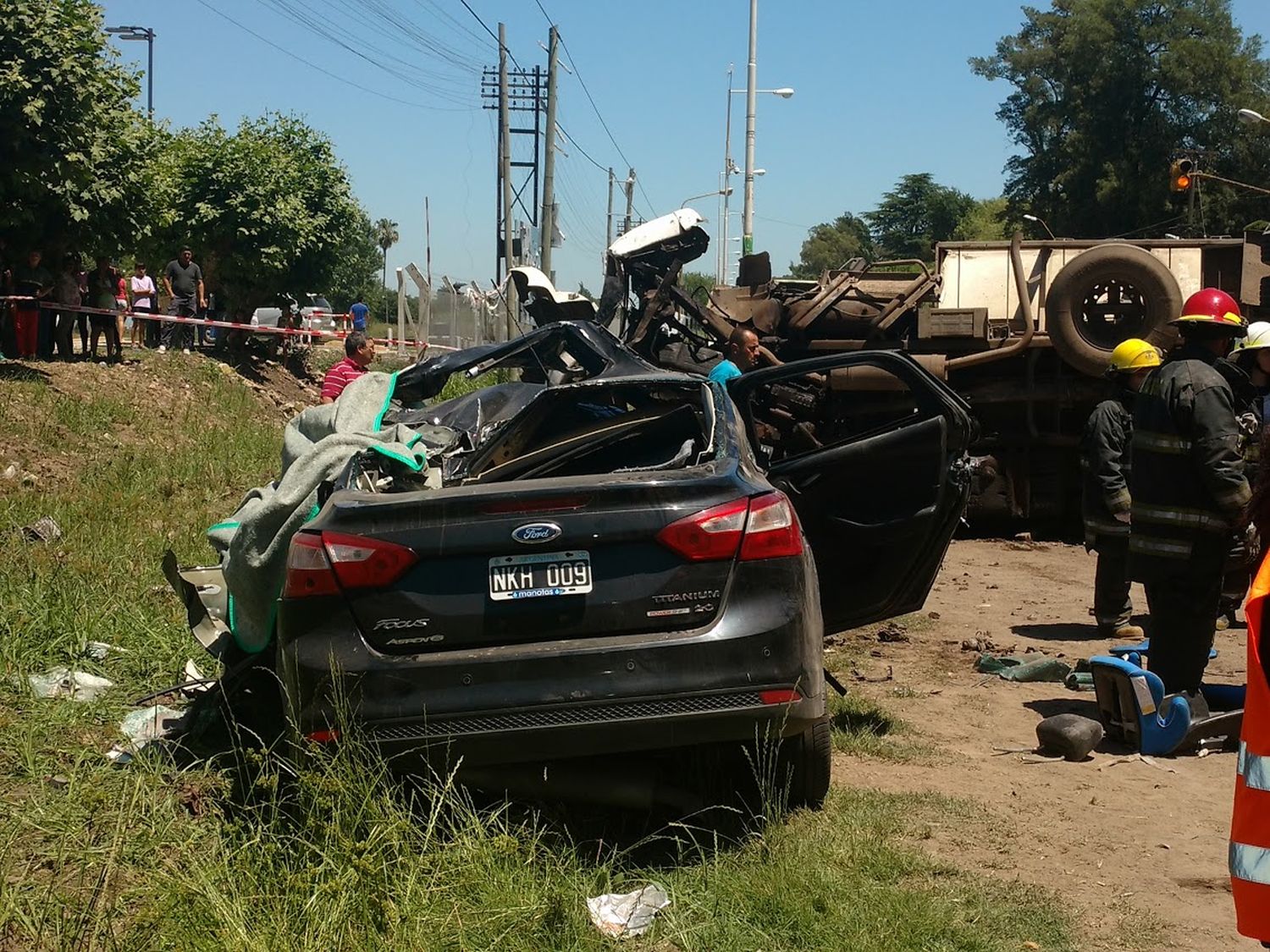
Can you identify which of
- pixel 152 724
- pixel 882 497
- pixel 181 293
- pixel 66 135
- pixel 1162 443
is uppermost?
pixel 66 135

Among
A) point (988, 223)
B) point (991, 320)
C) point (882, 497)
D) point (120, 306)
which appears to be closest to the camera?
point (882, 497)

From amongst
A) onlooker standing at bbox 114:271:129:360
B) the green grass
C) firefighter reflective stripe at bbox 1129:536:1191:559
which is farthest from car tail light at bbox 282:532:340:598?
onlooker standing at bbox 114:271:129:360

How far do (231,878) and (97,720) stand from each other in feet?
8.04

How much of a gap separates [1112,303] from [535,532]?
9.31 m

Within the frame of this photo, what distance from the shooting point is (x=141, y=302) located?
2422cm

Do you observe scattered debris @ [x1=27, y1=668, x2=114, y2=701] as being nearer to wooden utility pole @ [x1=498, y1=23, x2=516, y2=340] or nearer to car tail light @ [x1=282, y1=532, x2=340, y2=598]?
car tail light @ [x1=282, y1=532, x2=340, y2=598]

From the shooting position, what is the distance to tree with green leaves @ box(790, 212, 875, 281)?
10300cm

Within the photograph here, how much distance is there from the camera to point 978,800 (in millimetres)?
5082

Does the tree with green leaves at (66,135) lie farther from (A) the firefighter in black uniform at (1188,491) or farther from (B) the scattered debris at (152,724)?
(A) the firefighter in black uniform at (1188,491)

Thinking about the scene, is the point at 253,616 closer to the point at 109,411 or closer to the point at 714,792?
the point at 714,792

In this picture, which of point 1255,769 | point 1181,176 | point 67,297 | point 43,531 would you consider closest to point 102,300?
point 67,297

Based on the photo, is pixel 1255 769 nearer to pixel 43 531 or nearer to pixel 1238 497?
pixel 1238 497

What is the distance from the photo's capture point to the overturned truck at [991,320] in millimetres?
11945

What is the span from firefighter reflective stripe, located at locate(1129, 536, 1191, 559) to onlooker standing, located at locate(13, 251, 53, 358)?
13.7 meters
